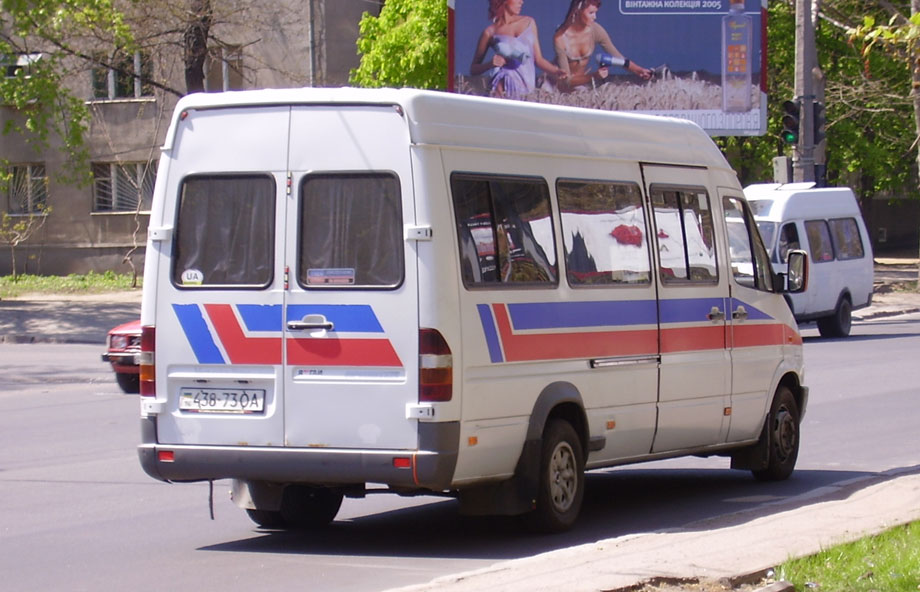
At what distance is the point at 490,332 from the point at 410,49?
1130 inches

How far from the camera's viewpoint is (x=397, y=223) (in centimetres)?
771

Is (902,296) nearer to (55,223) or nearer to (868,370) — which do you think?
(868,370)

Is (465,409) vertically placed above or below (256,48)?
below

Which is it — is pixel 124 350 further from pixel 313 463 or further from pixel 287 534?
pixel 313 463

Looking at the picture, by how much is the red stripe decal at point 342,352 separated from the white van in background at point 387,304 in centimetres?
1

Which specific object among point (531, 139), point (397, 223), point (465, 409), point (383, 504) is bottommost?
point (383, 504)

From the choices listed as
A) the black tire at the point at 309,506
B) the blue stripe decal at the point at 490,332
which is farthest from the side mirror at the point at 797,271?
the black tire at the point at 309,506

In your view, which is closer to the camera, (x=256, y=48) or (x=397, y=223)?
(x=397, y=223)

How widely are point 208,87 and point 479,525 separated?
108 ft

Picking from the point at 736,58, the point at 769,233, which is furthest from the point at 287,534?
the point at 736,58

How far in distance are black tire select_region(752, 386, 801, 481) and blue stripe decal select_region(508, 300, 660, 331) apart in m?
2.00

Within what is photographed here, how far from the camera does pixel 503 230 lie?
823 centimetres

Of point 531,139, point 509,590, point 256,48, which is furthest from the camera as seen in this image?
point 256,48

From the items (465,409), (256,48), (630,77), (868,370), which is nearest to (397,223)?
(465,409)
